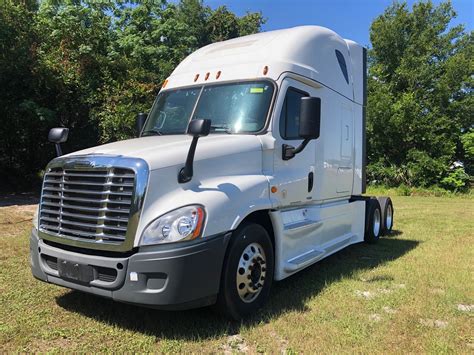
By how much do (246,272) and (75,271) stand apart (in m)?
1.61

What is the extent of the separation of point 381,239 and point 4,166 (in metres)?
12.3

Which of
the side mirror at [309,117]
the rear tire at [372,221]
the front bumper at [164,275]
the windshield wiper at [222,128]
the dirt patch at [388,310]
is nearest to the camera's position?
the front bumper at [164,275]

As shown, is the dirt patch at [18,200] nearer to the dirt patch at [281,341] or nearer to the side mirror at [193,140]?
the side mirror at [193,140]

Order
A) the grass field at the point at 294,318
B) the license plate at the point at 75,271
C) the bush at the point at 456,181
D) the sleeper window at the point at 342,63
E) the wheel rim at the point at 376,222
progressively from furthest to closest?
1. the bush at the point at 456,181
2. the wheel rim at the point at 376,222
3. the sleeper window at the point at 342,63
4. the license plate at the point at 75,271
5. the grass field at the point at 294,318

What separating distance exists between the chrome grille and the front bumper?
0.77 feet

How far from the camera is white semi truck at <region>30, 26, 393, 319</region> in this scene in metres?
3.87

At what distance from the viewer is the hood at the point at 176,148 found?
13.5 ft

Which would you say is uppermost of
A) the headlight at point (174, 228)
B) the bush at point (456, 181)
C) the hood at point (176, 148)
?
the hood at point (176, 148)

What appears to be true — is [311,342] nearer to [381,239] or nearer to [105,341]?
[105,341]

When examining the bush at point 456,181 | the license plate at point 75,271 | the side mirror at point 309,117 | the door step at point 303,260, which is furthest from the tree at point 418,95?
the license plate at point 75,271

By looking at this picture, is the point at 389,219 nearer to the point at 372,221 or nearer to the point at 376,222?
the point at 376,222

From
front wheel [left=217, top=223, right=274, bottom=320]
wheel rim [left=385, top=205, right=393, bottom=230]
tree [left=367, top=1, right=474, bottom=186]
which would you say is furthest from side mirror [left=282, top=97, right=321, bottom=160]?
tree [left=367, top=1, right=474, bottom=186]

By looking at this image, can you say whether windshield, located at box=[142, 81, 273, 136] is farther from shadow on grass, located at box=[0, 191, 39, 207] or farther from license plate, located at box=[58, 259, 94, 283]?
shadow on grass, located at box=[0, 191, 39, 207]

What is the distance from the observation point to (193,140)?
4.06 meters
